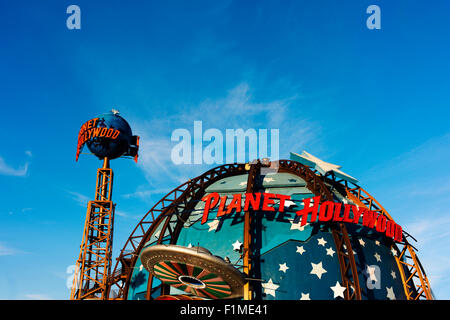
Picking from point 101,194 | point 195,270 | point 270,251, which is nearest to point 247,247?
point 270,251

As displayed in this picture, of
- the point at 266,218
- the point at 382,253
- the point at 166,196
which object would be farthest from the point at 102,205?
the point at 382,253

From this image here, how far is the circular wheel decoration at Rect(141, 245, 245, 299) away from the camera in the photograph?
71.9ft

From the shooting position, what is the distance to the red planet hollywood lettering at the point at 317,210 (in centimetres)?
2923

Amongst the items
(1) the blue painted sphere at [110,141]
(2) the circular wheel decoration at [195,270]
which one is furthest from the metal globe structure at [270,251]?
(1) the blue painted sphere at [110,141]

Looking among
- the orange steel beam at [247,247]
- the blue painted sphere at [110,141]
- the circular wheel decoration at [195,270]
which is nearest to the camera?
the circular wheel decoration at [195,270]

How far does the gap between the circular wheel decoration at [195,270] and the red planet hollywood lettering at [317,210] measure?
6.49 metres

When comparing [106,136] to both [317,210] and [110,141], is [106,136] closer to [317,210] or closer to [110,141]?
[110,141]

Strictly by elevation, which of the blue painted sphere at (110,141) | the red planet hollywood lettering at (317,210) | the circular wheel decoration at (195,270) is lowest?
the circular wheel decoration at (195,270)

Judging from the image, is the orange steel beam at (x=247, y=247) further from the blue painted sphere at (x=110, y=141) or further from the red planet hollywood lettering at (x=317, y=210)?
the blue painted sphere at (x=110, y=141)

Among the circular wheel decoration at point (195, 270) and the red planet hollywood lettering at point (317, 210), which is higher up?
the red planet hollywood lettering at point (317, 210)

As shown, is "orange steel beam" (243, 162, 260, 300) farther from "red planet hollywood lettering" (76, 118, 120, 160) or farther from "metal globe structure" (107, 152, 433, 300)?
"red planet hollywood lettering" (76, 118, 120, 160)

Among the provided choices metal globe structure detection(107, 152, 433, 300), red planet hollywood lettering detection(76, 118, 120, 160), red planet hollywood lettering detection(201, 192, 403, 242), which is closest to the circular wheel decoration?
metal globe structure detection(107, 152, 433, 300)

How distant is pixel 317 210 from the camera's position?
2916cm

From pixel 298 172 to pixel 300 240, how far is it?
8928 millimetres
